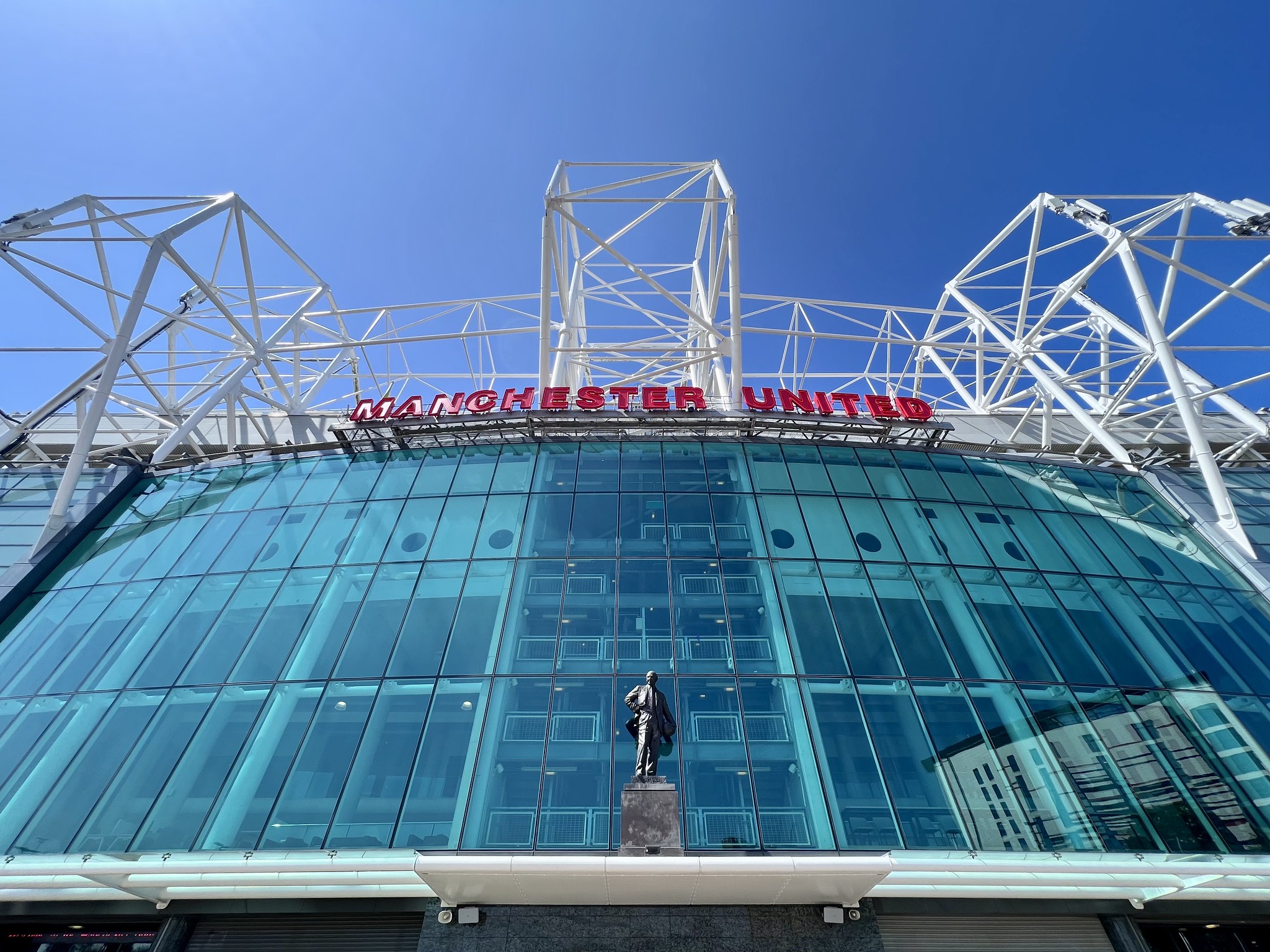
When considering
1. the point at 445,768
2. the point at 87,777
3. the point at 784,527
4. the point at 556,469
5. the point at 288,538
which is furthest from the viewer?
the point at 556,469

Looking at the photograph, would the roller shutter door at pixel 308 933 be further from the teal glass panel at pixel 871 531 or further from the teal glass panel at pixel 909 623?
the teal glass panel at pixel 871 531

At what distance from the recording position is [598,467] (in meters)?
26.5

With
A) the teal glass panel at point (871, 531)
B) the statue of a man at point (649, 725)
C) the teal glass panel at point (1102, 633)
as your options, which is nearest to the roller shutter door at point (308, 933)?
the statue of a man at point (649, 725)

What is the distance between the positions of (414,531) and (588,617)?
8282 mm

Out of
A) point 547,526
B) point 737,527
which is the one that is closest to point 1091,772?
point 737,527

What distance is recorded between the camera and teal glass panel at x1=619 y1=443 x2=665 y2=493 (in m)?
25.5

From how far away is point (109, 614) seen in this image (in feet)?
76.6

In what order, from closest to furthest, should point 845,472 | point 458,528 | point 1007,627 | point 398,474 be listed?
1. point 1007,627
2. point 458,528
3. point 845,472
4. point 398,474

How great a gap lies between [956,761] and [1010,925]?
393cm

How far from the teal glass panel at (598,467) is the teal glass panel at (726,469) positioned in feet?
1.98

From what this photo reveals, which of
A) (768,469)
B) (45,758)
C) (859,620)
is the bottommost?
(45,758)

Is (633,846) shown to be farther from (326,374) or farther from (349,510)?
(326,374)

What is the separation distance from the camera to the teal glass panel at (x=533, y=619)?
1962cm

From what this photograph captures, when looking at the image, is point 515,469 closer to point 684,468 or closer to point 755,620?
point 684,468
